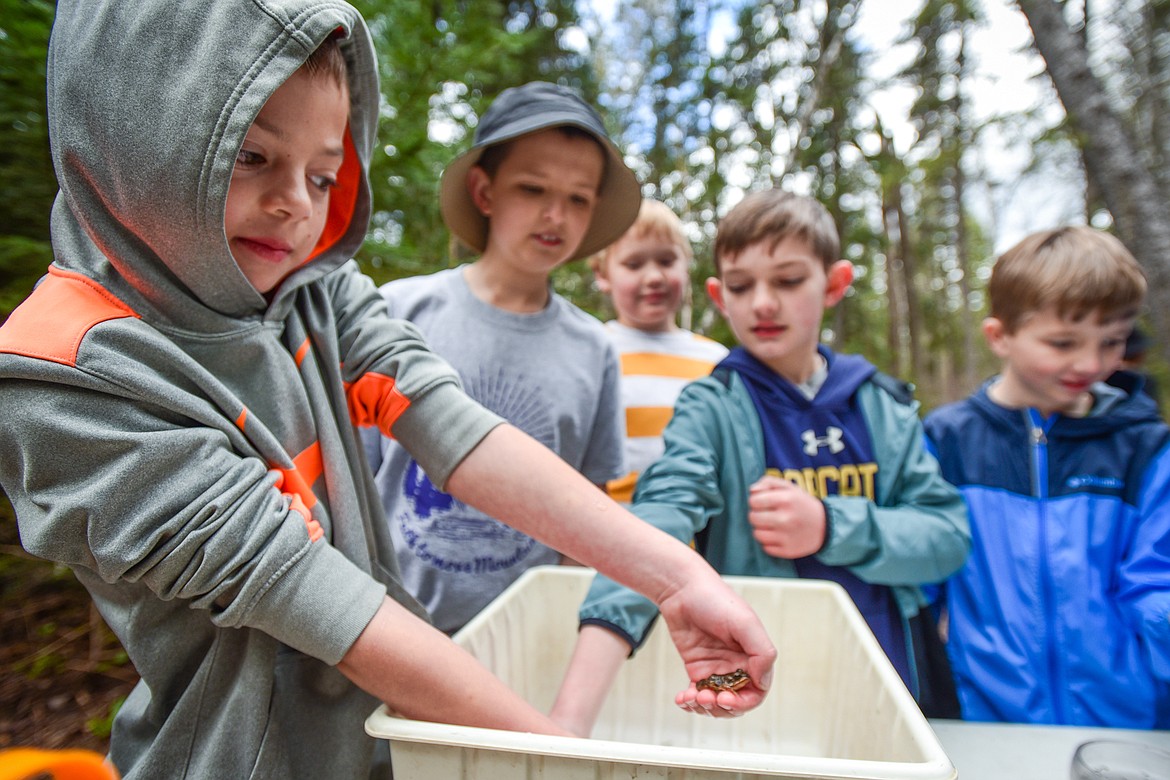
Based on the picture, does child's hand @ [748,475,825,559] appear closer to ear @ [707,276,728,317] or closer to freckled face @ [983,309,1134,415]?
ear @ [707,276,728,317]

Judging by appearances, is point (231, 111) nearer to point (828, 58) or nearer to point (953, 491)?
point (953, 491)

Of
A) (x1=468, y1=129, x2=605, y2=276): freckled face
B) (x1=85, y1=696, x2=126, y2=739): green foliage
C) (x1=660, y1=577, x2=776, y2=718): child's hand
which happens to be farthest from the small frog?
(x1=85, y1=696, x2=126, y2=739): green foliage

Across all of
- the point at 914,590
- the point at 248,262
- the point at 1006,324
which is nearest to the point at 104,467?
the point at 248,262

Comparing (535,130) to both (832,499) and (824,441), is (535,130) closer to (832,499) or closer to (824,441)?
(824,441)

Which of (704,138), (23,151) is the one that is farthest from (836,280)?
(704,138)

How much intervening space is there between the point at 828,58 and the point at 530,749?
748cm

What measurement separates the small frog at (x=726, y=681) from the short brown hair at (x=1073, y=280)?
1.51 metres

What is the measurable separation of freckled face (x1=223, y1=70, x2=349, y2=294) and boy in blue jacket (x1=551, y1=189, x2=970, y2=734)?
0.78 m

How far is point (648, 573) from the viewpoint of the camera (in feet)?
3.37

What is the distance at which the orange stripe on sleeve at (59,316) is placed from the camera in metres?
0.69

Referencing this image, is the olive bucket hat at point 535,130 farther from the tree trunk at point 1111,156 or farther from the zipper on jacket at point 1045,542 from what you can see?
the tree trunk at point 1111,156

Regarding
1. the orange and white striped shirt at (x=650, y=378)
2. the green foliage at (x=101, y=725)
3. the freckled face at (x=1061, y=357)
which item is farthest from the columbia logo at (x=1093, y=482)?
the green foliage at (x=101, y=725)

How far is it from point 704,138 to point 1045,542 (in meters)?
6.91

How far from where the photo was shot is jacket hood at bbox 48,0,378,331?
735 millimetres
